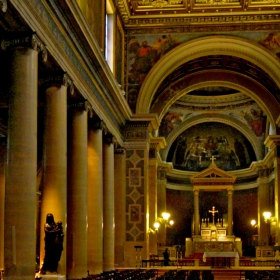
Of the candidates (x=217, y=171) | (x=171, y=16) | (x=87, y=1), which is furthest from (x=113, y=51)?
(x=217, y=171)

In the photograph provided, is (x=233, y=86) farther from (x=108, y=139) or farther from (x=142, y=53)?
(x=108, y=139)

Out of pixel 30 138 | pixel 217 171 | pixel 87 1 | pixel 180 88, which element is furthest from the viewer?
pixel 217 171

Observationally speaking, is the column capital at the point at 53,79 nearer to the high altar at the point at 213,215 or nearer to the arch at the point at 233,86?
the arch at the point at 233,86

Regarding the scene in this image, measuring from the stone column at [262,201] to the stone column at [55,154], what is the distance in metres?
28.0

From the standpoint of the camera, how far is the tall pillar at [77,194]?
2045cm

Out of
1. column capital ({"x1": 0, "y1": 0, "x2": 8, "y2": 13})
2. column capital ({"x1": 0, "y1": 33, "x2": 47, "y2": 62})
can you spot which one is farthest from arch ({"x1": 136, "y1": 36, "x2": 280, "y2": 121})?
column capital ({"x1": 0, "y1": 0, "x2": 8, "y2": 13})

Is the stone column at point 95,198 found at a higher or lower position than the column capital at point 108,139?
lower

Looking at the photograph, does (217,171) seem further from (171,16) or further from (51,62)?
(51,62)

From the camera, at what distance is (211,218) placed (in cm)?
4994

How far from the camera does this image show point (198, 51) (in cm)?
3173

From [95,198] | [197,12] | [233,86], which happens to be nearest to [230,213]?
[233,86]

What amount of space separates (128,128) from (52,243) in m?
15.9

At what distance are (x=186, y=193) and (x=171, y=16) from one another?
2142cm

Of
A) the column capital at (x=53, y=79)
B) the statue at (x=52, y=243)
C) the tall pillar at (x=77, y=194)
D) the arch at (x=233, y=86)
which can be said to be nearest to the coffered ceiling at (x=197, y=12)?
the arch at (x=233, y=86)
